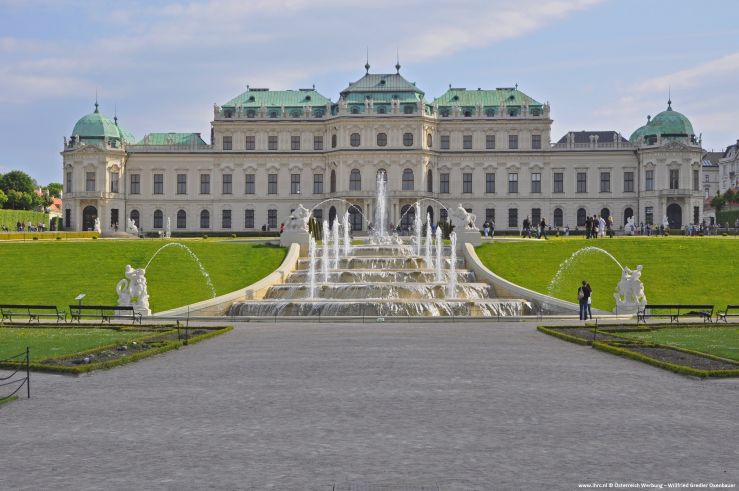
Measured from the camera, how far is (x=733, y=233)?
238 feet

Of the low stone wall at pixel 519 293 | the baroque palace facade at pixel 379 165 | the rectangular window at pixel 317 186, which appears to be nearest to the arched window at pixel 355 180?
the baroque palace facade at pixel 379 165

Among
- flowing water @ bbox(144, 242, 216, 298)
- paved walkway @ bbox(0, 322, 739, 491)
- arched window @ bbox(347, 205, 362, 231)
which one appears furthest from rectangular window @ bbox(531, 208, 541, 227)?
paved walkway @ bbox(0, 322, 739, 491)

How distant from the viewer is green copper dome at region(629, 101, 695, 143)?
97.0 meters

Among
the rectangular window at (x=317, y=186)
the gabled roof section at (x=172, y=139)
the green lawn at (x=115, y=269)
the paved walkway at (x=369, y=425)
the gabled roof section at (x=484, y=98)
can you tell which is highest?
the gabled roof section at (x=484, y=98)

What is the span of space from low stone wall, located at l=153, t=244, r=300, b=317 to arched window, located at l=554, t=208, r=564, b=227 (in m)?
53.5

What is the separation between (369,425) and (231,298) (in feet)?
93.2

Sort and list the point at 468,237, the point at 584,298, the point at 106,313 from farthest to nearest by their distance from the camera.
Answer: the point at 468,237, the point at 106,313, the point at 584,298

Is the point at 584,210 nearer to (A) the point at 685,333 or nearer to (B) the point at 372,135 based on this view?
(B) the point at 372,135

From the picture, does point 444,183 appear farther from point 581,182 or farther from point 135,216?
point 135,216

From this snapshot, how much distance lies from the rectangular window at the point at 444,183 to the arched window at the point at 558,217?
40.5 feet

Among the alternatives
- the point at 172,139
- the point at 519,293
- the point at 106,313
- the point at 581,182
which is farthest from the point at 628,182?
the point at 106,313

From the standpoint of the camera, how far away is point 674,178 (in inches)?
3762

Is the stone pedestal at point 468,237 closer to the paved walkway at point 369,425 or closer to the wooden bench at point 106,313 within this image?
the wooden bench at point 106,313

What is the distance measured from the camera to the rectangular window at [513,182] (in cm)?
9900
